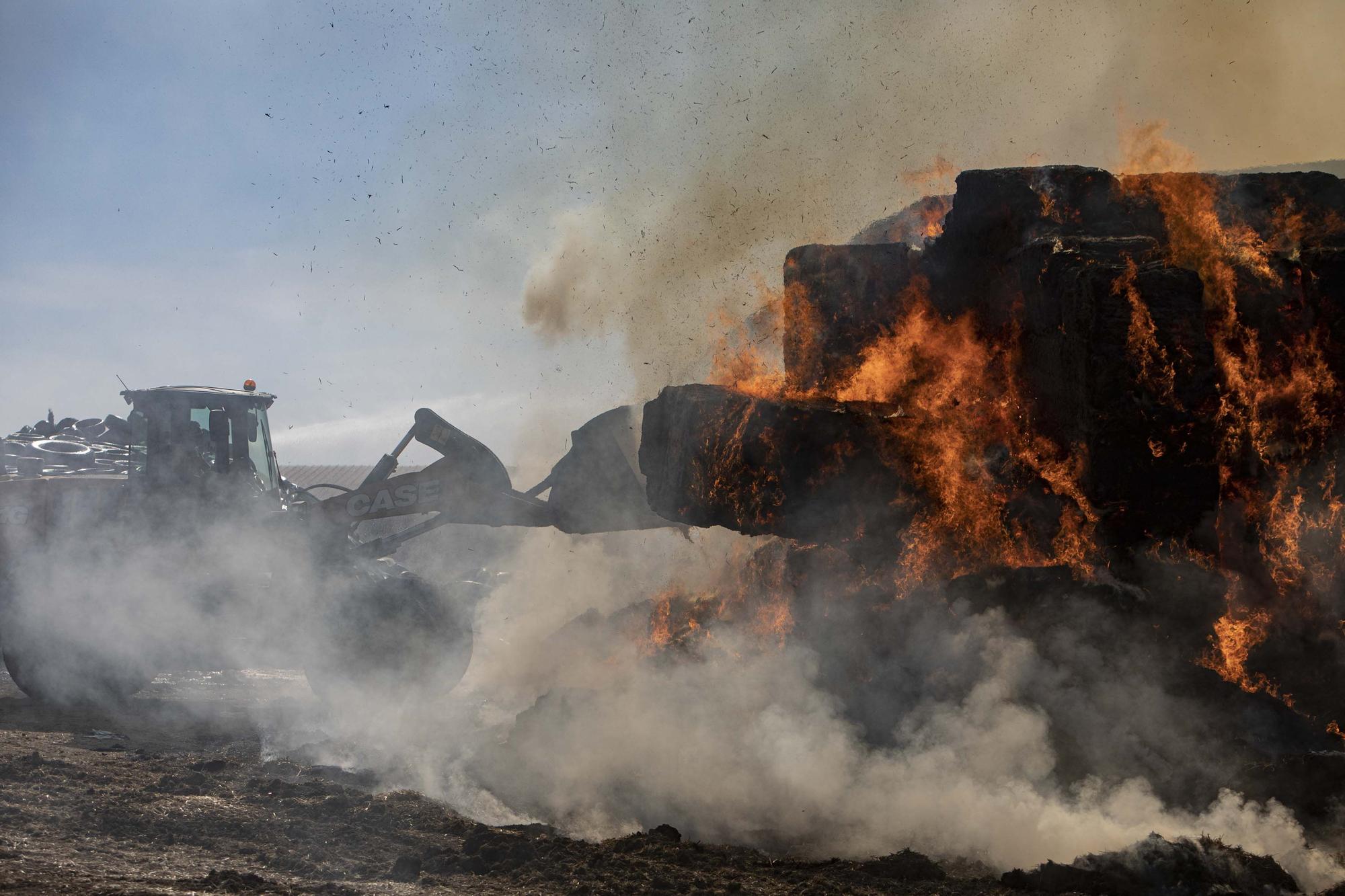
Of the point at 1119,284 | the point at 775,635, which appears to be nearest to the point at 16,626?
the point at 775,635

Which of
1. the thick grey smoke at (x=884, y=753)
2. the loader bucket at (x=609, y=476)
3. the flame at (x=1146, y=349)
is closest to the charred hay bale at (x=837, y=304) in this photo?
the loader bucket at (x=609, y=476)

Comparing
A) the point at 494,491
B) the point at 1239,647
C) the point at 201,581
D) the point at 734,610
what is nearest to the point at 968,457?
the point at 1239,647

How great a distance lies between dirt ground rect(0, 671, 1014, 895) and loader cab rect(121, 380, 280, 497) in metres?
2.92

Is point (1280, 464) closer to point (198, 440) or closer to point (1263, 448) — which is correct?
point (1263, 448)

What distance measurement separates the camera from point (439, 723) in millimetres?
8664

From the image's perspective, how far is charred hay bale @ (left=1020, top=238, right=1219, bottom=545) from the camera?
17.1 ft

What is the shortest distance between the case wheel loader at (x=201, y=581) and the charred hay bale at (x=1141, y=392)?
17.1ft

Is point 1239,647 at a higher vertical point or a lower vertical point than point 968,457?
lower

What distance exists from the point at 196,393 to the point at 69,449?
114 inches

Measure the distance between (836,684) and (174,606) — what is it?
583 centimetres

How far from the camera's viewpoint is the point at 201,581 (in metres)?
9.33

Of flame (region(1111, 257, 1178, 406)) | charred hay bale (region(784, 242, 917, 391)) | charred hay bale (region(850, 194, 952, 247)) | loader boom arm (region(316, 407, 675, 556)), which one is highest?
charred hay bale (region(850, 194, 952, 247))

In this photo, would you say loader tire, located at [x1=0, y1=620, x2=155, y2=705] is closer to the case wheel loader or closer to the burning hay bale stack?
the case wheel loader

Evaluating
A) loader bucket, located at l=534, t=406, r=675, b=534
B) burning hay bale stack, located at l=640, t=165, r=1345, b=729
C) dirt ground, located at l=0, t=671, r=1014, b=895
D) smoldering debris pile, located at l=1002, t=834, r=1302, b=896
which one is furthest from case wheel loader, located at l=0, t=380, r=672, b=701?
smoldering debris pile, located at l=1002, t=834, r=1302, b=896
